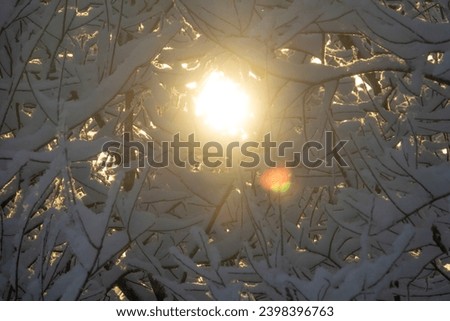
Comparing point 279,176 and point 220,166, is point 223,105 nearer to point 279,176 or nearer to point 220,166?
point 220,166

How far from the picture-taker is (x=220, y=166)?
2658mm

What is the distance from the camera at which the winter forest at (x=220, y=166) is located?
1.59 metres

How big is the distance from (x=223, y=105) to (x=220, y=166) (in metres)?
0.28

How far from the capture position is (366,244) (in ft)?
4.87

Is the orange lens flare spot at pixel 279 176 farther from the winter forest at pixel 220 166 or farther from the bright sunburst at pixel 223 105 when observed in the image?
the bright sunburst at pixel 223 105

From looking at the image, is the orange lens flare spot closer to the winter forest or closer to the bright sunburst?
the winter forest

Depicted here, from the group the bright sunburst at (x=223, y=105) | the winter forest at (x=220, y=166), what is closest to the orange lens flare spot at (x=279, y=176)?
the winter forest at (x=220, y=166)

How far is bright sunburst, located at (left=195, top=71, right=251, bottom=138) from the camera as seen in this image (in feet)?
8.09

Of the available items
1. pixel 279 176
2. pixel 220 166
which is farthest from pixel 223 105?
pixel 279 176

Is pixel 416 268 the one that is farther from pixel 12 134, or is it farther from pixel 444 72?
pixel 12 134

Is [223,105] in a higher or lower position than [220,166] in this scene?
higher

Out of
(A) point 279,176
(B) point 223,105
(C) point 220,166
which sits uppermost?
(B) point 223,105

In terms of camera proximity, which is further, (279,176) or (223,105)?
(223,105)
